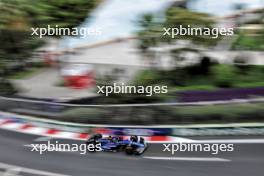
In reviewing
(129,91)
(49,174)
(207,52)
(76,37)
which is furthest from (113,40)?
(49,174)

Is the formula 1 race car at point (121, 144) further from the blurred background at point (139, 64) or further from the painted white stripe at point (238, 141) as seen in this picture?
the painted white stripe at point (238, 141)

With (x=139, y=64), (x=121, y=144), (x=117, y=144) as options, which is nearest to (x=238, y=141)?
(x=121, y=144)

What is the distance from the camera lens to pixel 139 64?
2139cm

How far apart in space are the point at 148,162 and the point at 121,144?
0.98 metres

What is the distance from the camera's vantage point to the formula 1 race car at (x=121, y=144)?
13414mm

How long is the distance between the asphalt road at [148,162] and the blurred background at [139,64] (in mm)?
1506

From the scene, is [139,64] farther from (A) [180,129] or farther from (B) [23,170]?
(B) [23,170]

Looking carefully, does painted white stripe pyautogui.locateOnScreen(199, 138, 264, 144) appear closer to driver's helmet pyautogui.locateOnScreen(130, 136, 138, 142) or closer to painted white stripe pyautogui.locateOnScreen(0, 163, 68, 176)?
driver's helmet pyautogui.locateOnScreen(130, 136, 138, 142)

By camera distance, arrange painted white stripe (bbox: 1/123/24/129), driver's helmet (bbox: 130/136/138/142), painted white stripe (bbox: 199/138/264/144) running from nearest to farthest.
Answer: driver's helmet (bbox: 130/136/138/142) < painted white stripe (bbox: 199/138/264/144) < painted white stripe (bbox: 1/123/24/129)

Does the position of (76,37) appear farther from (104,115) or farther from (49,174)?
(49,174)

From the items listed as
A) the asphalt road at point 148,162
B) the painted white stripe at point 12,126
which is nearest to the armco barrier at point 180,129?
the asphalt road at point 148,162

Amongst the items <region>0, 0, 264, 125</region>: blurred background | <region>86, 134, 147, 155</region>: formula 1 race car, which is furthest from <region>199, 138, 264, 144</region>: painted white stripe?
<region>86, 134, 147, 155</region>: formula 1 race car

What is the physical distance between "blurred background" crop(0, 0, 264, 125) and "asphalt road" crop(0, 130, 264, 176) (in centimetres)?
151

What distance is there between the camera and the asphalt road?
490 inches
